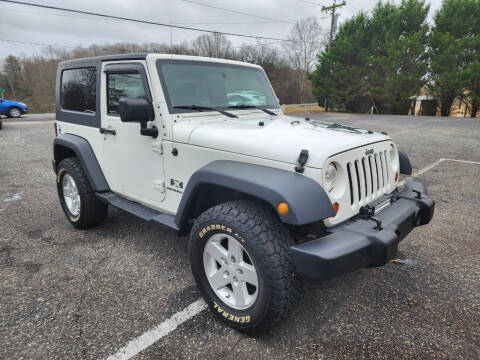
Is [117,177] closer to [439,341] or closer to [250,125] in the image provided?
[250,125]

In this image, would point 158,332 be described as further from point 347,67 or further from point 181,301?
point 347,67

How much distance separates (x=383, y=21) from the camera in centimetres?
2231

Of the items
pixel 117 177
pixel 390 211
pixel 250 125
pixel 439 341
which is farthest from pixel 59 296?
pixel 439 341

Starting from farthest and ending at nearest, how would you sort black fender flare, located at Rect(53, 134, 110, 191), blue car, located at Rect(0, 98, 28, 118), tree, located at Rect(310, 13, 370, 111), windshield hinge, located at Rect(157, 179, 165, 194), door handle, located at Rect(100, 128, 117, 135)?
tree, located at Rect(310, 13, 370, 111) < blue car, located at Rect(0, 98, 28, 118) < black fender flare, located at Rect(53, 134, 110, 191) < door handle, located at Rect(100, 128, 117, 135) < windshield hinge, located at Rect(157, 179, 165, 194)

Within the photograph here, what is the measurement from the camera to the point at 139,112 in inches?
101

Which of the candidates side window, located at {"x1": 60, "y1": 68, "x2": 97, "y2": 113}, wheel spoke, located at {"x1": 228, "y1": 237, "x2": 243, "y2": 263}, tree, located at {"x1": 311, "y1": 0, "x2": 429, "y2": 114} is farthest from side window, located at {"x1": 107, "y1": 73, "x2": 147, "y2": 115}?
tree, located at {"x1": 311, "y1": 0, "x2": 429, "y2": 114}

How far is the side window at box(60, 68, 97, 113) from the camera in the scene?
138 inches

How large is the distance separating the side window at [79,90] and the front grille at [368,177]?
273cm

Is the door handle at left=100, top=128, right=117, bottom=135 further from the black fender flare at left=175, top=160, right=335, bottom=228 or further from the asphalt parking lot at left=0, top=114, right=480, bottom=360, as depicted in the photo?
the black fender flare at left=175, top=160, right=335, bottom=228

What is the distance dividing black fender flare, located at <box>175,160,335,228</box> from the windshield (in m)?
0.86

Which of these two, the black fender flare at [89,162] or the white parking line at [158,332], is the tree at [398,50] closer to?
the black fender flare at [89,162]

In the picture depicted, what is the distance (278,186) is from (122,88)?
2060 millimetres

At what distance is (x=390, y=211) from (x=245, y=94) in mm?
1831

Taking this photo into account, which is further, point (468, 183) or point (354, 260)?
point (468, 183)
